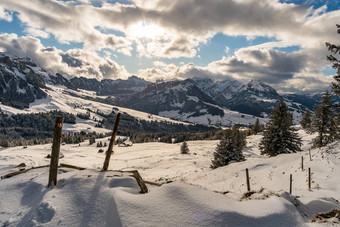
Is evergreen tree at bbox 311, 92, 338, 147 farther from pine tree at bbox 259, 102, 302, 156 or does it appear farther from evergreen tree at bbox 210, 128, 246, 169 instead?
evergreen tree at bbox 210, 128, 246, 169

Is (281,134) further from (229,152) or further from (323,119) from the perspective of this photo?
(229,152)

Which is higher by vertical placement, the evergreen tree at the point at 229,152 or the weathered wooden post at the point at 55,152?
the weathered wooden post at the point at 55,152

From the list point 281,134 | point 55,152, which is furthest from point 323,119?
point 55,152

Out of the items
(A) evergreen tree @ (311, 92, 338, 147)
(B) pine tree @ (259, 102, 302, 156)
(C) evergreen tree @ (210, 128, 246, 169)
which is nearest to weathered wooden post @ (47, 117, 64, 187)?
(C) evergreen tree @ (210, 128, 246, 169)

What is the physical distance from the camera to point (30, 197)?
9023 mm

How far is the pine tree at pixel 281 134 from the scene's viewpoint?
1346 inches

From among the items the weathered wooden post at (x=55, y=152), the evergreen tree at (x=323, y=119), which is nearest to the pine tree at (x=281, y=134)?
the evergreen tree at (x=323, y=119)

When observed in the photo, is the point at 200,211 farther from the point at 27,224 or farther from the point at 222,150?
the point at 222,150

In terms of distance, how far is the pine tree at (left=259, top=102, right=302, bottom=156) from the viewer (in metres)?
34.2

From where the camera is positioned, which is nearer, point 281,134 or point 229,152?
point 281,134

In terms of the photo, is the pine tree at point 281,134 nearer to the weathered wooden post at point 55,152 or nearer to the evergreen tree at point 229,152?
the evergreen tree at point 229,152

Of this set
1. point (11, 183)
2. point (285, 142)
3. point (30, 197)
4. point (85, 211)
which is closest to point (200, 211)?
point (85, 211)

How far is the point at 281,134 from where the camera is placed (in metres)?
34.2

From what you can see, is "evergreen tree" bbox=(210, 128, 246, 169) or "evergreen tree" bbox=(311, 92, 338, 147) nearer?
"evergreen tree" bbox=(311, 92, 338, 147)
